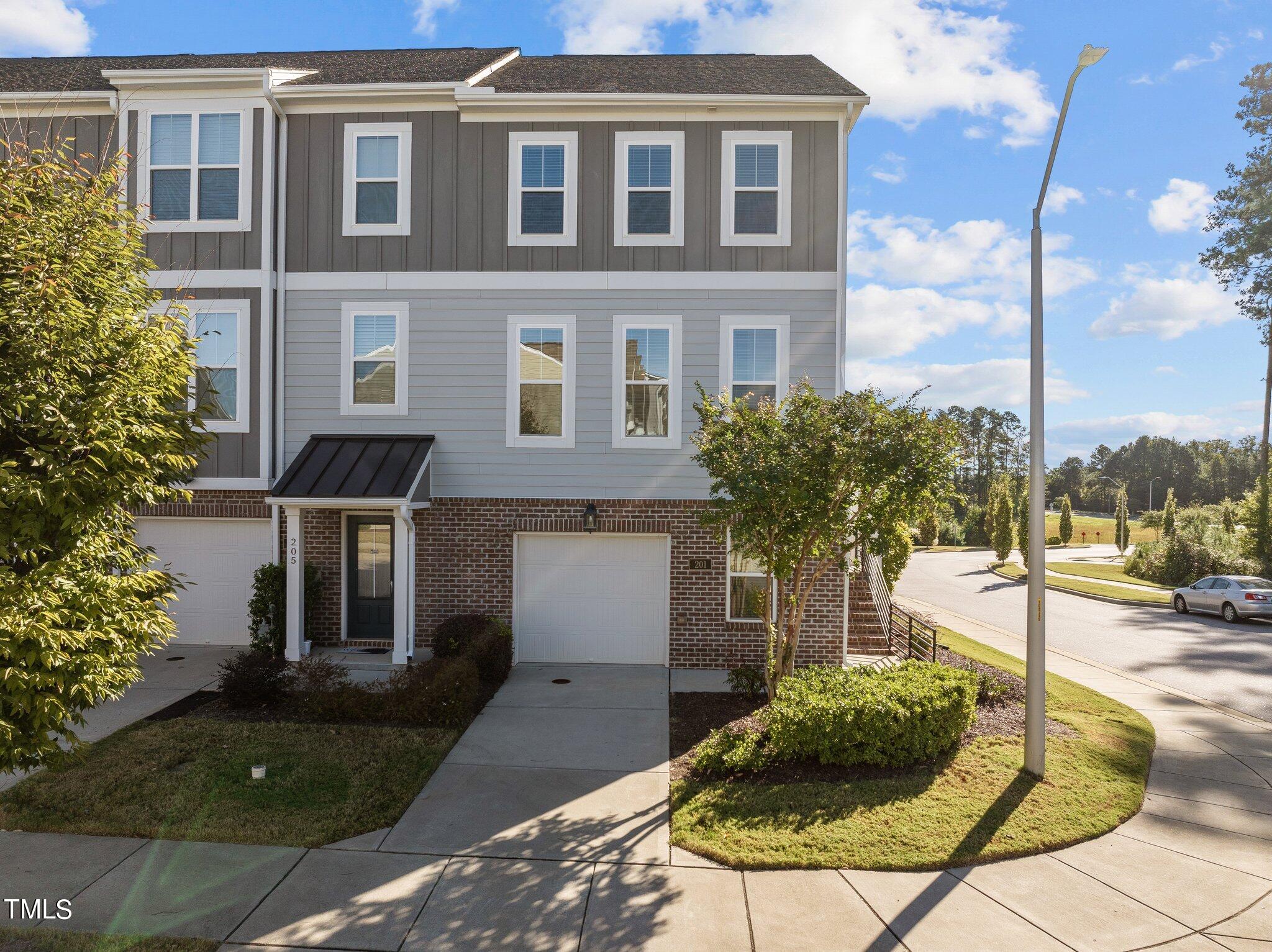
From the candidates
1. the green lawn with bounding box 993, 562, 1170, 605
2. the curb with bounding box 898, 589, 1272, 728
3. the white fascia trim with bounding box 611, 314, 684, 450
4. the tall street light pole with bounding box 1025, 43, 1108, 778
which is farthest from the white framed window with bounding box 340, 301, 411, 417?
the green lawn with bounding box 993, 562, 1170, 605

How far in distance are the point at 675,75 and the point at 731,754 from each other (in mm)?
11428

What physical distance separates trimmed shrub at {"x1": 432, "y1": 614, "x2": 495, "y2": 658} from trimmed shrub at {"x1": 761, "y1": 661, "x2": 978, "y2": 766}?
4974 millimetres

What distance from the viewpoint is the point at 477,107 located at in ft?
37.8

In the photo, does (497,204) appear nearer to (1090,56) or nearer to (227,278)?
(227,278)

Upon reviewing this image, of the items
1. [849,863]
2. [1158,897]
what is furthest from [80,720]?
[1158,897]

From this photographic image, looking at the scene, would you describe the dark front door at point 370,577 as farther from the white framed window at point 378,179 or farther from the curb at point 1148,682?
the curb at point 1148,682

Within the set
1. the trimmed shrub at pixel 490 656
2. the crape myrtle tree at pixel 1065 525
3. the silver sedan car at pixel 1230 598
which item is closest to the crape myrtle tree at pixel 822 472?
the trimmed shrub at pixel 490 656

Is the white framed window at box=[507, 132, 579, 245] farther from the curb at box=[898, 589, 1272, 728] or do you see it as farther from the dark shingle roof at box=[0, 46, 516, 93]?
the curb at box=[898, 589, 1272, 728]

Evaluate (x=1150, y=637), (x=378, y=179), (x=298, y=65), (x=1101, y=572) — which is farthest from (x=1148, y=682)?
(x=1101, y=572)

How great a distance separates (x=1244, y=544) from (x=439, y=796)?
108 feet

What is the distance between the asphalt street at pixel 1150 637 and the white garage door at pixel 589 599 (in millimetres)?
9065

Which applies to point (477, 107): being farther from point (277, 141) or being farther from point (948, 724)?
point (948, 724)

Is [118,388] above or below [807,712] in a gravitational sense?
above

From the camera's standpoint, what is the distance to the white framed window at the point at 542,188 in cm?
1166
